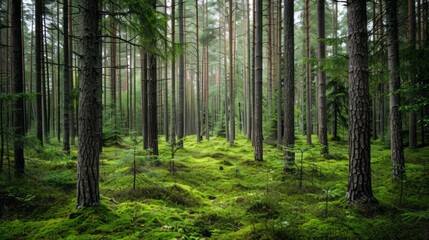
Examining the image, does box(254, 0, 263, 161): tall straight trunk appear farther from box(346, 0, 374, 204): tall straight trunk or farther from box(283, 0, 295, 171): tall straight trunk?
box(346, 0, 374, 204): tall straight trunk

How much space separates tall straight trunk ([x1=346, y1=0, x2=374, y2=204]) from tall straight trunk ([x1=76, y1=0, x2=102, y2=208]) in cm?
511

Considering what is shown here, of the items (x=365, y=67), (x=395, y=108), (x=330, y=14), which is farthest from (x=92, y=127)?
(x=330, y=14)

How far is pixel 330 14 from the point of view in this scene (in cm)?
1947

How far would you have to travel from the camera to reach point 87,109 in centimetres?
370

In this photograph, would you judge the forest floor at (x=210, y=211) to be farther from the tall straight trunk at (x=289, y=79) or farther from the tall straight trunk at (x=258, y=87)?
→ the tall straight trunk at (x=258, y=87)

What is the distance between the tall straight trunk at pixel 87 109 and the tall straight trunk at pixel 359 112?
511 cm

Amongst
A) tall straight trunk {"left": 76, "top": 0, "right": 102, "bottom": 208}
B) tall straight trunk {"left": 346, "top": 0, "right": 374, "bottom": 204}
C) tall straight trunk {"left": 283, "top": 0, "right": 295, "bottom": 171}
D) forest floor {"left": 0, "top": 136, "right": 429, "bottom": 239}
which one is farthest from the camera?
tall straight trunk {"left": 283, "top": 0, "right": 295, "bottom": 171}

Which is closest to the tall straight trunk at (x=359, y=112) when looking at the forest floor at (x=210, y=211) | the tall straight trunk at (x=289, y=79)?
the forest floor at (x=210, y=211)

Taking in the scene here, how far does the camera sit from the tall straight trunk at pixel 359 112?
3896 millimetres

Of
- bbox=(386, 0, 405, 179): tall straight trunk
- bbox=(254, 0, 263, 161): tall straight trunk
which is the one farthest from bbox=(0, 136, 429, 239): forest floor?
bbox=(254, 0, 263, 161): tall straight trunk

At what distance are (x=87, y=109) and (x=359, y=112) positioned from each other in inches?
211

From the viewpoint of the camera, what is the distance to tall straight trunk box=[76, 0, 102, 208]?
3691mm

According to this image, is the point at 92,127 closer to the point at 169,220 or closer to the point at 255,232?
the point at 169,220

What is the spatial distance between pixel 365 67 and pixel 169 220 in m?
4.94
